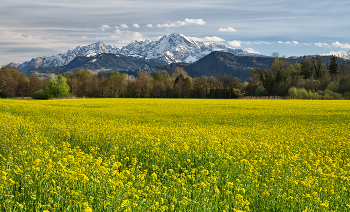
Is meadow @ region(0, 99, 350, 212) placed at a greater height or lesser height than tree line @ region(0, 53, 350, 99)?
lesser

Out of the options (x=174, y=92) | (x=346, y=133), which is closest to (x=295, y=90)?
(x=174, y=92)

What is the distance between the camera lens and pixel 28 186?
5758 mm

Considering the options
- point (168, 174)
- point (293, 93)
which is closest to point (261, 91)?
point (293, 93)

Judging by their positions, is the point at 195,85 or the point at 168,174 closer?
the point at 168,174

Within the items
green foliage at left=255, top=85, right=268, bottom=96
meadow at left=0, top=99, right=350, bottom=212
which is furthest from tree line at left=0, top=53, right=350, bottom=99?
meadow at left=0, top=99, right=350, bottom=212

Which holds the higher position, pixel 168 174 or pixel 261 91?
pixel 261 91

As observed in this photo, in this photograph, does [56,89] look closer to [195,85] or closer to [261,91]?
[195,85]

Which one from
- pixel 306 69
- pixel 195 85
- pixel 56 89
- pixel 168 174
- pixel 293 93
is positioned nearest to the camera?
pixel 168 174

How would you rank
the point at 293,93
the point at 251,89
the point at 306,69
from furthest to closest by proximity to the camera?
the point at 306,69 < the point at 251,89 < the point at 293,93

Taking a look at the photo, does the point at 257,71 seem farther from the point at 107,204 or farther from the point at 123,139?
the point at 107,204

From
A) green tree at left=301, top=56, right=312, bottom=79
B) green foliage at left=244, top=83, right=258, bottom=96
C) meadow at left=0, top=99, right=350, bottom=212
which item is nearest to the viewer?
meadow at left=0, top=99, right=350, bottom=212

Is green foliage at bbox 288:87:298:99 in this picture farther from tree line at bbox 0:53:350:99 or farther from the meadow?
the meadow

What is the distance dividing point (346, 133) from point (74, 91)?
3527 inches

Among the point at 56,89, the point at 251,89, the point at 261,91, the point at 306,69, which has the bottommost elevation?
the point at 56,89
